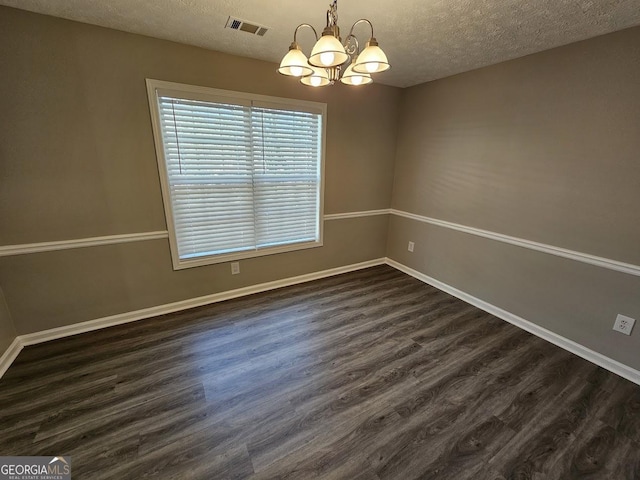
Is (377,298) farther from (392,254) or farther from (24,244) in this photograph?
(24,244)

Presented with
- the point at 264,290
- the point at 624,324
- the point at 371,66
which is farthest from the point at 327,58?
the point at 624,324

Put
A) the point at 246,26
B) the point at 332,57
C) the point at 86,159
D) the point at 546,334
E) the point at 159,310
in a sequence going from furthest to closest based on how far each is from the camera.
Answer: the point at 159,310 < the point at 546,334 < the point at 86,159 < the point at 246,26 < the point at 332,57

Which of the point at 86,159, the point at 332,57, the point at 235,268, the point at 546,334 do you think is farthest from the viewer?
the point at 235,268

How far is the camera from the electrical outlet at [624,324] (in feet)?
6.26

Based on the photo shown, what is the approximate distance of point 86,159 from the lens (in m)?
2.05

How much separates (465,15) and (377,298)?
8.06ft

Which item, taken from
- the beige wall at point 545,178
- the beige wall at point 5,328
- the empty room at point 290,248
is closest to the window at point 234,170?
the empty room at point 290,248

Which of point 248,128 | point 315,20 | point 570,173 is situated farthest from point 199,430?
A: point 570,173

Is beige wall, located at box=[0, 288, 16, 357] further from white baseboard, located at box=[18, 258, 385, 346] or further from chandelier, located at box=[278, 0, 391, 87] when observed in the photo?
chandelier, located at box=[278, 0, 391, 87]

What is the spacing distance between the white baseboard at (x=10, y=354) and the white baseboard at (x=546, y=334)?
12.7 feet

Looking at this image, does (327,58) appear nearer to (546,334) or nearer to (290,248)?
(290,248)
